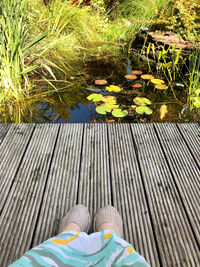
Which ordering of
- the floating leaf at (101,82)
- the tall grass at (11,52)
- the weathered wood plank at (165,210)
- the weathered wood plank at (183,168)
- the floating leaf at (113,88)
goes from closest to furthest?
the weathered wood plank at (165,210) → the weathered wood plank at (183,168) → the tall grass at (11,52) → the floating leaf at (113,88) → the floating leaf at (101,82)

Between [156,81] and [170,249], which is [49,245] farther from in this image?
[156,81]

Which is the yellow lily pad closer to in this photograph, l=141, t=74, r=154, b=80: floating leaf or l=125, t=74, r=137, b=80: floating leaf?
l=141, t=74, r=154, b=80: floating leaf

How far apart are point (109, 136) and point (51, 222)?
70cm

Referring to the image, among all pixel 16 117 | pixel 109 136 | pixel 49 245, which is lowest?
pixel 16 117

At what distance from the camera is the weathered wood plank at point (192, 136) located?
54.0 inches

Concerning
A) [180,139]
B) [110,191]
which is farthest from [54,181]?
[180,139]

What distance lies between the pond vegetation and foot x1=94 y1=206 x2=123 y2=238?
100 cm

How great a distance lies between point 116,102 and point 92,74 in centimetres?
67

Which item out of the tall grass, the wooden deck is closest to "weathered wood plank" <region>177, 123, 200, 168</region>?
the wooden deck

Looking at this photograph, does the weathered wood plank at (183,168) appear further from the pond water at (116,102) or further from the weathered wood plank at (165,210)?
the pond water at (116,102)

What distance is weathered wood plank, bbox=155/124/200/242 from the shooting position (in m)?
1.04

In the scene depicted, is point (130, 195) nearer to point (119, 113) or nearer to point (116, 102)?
point (119, 113)

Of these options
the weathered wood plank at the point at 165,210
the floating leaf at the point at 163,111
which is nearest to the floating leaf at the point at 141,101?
the floating leaf at the point at 163,111

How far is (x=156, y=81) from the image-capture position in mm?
2404
